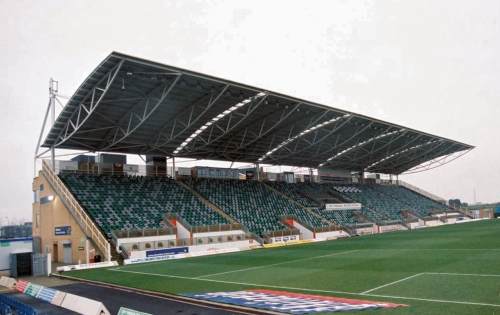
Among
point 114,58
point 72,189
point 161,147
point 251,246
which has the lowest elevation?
point 251,246

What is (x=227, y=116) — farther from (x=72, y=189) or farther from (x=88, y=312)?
(x=88, y=312)

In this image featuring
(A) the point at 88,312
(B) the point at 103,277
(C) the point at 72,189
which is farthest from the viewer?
(C) the point at 72,189

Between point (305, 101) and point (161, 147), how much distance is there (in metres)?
18.0

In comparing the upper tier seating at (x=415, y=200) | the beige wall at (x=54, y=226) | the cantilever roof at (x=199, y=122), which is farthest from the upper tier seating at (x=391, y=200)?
the beige wall at (x=54, y=226)

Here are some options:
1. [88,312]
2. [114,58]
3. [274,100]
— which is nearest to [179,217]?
[274,100]

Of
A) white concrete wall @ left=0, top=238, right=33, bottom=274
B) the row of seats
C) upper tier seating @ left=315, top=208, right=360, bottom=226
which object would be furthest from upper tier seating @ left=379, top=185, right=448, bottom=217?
white concrete wall @ left=0, top=238, right=33, bottom=274

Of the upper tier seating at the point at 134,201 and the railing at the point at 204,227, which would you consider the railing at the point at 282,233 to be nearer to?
the railing at the point at 204,227

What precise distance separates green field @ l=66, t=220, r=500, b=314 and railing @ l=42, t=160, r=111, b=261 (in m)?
4.48

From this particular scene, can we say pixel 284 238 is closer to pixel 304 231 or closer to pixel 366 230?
pixel 304 231

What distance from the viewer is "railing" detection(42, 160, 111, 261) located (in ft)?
112

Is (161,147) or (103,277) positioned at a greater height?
(161,147)

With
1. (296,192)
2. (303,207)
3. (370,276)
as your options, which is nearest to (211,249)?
(303,207)

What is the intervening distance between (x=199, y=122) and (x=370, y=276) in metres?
27.9

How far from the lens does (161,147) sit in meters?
49.7
